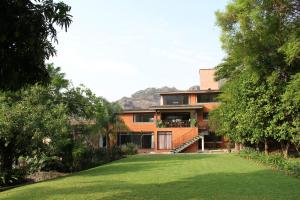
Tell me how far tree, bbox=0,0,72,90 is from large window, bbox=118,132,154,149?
4312cm

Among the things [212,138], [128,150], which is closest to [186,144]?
[212,138]

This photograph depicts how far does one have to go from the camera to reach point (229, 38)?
28.9 metres

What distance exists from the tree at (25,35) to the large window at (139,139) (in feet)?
141

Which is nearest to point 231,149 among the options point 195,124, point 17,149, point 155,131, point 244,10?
point 195,124

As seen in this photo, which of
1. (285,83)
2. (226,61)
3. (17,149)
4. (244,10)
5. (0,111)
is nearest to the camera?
(0,111)

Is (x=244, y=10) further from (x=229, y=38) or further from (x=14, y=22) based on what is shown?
(x=14, y=22)

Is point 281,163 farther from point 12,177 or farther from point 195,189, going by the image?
point 12,177

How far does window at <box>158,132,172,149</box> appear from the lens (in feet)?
166

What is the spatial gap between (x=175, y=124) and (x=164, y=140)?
2.29 meters

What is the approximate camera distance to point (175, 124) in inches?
1992

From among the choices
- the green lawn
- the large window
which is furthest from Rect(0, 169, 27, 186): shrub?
the large window

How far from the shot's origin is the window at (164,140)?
50.5 metres

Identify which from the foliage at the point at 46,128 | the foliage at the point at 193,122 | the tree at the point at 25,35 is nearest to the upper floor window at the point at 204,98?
the foliage at the point at 193,122

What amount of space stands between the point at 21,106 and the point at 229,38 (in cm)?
1439
